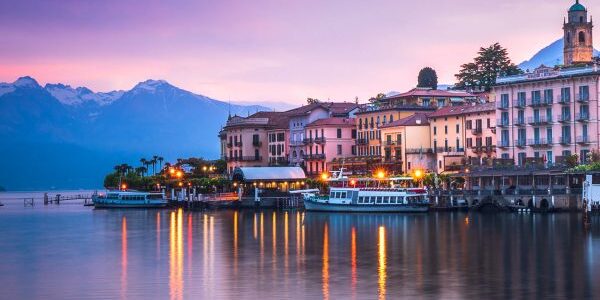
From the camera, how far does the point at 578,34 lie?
6609 inches

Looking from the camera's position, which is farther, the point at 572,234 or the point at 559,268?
the point at 572,234

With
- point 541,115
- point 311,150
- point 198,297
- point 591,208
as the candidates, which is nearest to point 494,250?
point 198,297

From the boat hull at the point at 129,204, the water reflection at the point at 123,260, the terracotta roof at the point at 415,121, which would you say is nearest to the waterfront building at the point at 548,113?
the terracotta roof at the point at 415,121

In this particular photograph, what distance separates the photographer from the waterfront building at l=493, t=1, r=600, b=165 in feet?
401

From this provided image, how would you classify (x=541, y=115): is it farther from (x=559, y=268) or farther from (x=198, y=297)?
(x=198, y=297)

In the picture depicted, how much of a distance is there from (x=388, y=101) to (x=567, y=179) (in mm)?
52095

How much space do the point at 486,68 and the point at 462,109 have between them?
39.6 meters

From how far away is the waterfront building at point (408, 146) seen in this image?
149 meters

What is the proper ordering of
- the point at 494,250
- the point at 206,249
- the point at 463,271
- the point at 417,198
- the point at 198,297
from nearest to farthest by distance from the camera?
the point at 198,297, the point at 463,271, the point at 494,250, the point at 206,249, the point at 417,198

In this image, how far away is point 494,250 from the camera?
7438 cm

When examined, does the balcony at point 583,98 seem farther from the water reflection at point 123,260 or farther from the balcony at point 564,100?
the water reflection at point 123,260

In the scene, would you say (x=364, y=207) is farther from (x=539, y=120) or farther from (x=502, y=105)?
(x=539, y=120)

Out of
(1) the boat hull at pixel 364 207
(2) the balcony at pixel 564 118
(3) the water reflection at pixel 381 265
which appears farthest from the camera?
(1) the boat hull at pixel 364 207

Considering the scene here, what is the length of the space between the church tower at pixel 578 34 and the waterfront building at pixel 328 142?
36931 millimetres
